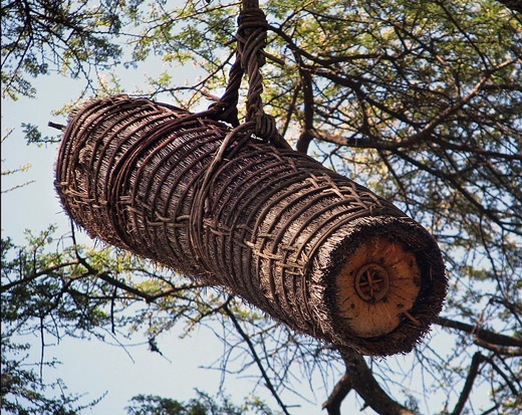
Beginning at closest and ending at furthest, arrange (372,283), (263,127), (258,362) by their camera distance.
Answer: (372,283) → (263,127) → (258,362)

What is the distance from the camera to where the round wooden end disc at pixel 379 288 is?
61.1 inches

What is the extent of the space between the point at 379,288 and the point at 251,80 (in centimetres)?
56

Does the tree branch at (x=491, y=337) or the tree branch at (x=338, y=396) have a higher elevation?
the tree branch at (x=491, y=337)

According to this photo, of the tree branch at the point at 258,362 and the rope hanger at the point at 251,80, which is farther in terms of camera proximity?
the tree branch at the point at 258,362

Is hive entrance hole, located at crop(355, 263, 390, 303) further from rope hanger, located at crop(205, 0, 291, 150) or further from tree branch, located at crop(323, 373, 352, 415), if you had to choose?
tree branch, located at crop(323, 373, 352, 415)

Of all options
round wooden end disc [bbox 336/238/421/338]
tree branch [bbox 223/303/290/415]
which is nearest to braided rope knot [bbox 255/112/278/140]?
round wooden end disc [bbox 336/238/421/338]

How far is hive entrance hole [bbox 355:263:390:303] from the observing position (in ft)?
5.16

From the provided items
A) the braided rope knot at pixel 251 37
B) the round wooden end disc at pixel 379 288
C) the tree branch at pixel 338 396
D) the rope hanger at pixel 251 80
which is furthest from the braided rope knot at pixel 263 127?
the tree branch at pixel 338 396

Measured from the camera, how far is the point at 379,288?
1.61 metres

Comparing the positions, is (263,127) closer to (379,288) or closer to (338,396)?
(379,288)

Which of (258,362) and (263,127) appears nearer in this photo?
(263,127)

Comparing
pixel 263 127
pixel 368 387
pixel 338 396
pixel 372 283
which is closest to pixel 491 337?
pixel 368 387

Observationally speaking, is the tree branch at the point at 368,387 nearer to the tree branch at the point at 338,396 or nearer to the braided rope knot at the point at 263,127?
the tree branch at the point at 338,396

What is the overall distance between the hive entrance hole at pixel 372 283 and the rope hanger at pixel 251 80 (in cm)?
42
